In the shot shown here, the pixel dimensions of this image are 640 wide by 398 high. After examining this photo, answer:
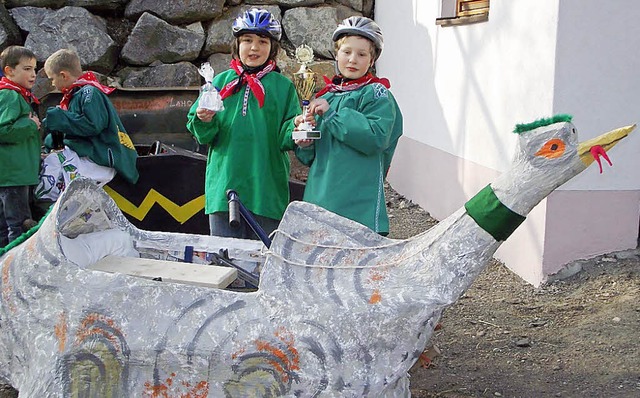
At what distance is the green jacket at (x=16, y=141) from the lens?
4.70 metres

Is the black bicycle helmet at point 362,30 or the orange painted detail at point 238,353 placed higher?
the black bicycle helmet at point 362,30

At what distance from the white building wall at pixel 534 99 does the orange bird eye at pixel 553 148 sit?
210 cm

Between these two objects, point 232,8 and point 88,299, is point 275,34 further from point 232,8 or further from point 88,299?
point 232,8

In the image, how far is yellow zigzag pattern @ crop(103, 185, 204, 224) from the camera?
4.92 m

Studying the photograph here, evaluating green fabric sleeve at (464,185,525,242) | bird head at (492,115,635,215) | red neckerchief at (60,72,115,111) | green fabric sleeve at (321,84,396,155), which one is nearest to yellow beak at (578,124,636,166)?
bird head at (492,115,635,215)

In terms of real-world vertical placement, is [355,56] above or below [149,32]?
below

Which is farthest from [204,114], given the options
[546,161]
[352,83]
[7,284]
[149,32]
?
[149,32]

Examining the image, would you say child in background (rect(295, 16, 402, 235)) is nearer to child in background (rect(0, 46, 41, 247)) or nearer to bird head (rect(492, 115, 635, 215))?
bird head (rect(492, 115, 635, 215))

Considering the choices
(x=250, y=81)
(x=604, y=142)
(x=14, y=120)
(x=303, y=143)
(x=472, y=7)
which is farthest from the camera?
(x=472, y=7)

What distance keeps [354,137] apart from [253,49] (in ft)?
2.57

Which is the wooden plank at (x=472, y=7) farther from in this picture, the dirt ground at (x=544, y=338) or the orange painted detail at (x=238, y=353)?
the orange painted detail at (x=238, y=353)

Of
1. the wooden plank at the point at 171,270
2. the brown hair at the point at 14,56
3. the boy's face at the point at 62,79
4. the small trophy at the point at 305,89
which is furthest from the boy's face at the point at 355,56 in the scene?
the brown hair at the point at 14,56

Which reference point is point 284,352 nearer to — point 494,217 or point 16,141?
point 494,217

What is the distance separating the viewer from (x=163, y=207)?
494cm
